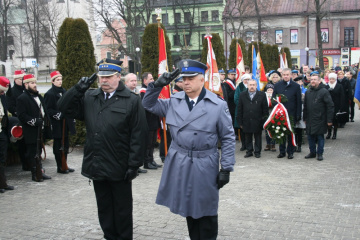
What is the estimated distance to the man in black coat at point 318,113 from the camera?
383 inches

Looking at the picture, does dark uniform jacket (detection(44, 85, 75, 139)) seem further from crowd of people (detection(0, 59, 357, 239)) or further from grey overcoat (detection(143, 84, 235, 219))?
grey overcoat (detection(143, 84, 235, 219))

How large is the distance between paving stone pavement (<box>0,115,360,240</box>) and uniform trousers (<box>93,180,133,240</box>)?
19.4 inches

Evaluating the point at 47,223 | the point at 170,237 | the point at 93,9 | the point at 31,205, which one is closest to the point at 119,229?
the point at 170,237

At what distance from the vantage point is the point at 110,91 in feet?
15.5

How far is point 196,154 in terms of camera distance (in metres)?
4.19

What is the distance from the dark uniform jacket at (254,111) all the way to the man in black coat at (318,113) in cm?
108

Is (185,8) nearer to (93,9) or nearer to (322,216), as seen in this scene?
(93,9)

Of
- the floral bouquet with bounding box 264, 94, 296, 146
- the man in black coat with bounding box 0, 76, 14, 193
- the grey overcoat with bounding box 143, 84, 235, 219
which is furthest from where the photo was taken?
the floral bouquet with bounding box 264, 94, 296, 146

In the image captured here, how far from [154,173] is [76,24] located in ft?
16.3

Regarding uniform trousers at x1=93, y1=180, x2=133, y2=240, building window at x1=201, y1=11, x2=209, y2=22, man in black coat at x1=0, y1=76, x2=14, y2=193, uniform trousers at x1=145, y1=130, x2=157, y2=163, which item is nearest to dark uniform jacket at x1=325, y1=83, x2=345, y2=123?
uniform trousers at x1=145, y1=130, x2=157, y2=163

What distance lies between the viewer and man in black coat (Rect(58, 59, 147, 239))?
4570mm

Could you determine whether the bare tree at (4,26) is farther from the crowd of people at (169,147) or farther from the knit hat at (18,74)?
the crowd of people at (169,147)

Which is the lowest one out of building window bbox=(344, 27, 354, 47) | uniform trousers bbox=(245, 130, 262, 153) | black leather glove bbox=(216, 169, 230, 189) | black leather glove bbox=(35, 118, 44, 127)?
uniform trousers bbox=(245, 130, 262, 153)

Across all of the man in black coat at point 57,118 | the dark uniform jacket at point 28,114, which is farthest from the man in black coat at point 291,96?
the dark uniform jacket at point 28,114
